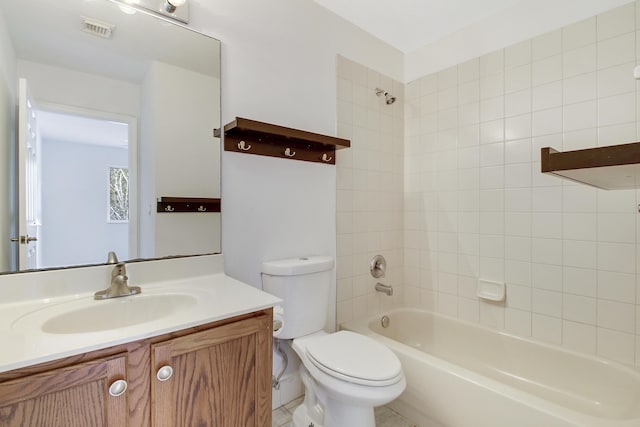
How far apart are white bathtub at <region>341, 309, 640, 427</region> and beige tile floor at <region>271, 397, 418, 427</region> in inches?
1.9

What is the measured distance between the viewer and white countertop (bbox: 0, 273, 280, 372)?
750mm

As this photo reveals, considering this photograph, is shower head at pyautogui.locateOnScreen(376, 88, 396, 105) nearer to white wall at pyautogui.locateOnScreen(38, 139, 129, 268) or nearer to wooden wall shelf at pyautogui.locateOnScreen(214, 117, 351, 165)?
wooden wall shelf at pyautogui.locateOnScreen(214, 117, 351, 165)

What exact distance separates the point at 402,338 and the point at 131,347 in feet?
6.28

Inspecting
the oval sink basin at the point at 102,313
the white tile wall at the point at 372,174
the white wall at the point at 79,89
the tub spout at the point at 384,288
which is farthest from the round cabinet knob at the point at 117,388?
the tub spout at the point at 384,288

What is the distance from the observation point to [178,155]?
1476 millimetres

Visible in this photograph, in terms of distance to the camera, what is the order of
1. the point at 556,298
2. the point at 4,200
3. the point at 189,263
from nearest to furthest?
the point at 4,200 < the point at 189,263 < the point at 556,298

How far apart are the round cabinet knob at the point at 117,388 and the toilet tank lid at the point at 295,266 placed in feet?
2.81

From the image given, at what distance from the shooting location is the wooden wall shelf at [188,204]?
1443 mm

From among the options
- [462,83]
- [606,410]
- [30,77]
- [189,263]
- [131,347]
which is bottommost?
[606,410]

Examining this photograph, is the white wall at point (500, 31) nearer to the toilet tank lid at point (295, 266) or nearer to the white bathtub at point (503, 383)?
the toilet tank lid at point (295, 266)

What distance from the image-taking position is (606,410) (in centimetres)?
158

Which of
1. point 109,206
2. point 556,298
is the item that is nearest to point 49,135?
point 109,206

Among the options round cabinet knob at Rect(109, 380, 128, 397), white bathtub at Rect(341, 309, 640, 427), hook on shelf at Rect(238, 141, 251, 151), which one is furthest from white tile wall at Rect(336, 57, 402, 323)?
round cabinet knob at Rect(109, 380, 128, 397)

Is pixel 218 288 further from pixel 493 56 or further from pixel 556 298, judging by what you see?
pixel 493 56
